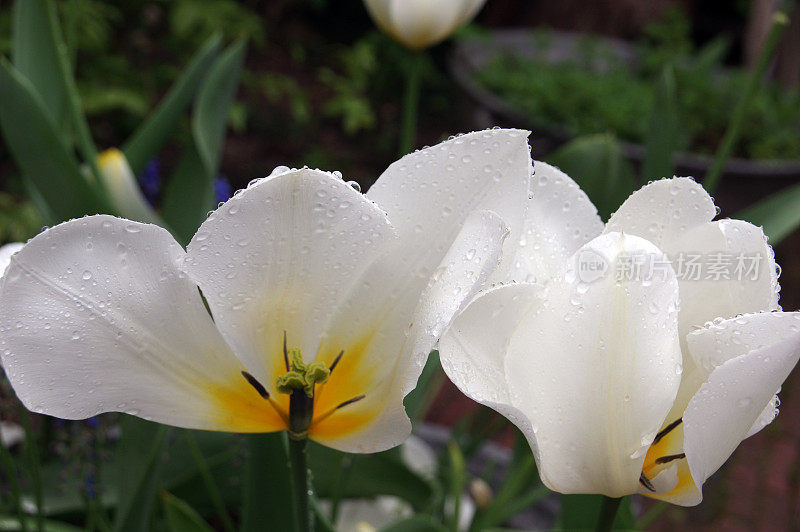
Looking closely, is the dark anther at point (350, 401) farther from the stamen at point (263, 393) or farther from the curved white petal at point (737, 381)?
the curved white petal at point (737, 381)

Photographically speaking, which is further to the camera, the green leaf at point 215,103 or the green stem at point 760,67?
the green leaf at point 215,103

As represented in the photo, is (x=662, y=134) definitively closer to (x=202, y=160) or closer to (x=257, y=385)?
(x=202, y=160)

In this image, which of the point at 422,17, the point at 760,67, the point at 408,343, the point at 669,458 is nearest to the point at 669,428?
the point at 669,458

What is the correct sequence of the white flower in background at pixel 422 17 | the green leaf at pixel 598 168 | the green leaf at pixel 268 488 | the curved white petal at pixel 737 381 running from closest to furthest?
the curved white petal at pixel 737 381, the green leaf at pixel 268 488, the green leaf at pixel 598 168, the white flower in background at pixel 422 17

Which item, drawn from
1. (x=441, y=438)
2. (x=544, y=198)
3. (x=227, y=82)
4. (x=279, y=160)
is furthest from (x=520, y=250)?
(x=279, y=160)

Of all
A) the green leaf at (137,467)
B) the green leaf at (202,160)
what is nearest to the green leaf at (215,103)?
the green leaf at (202,160)
